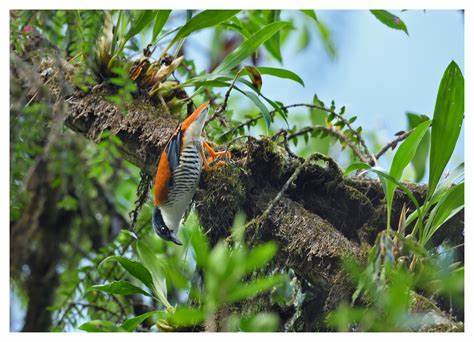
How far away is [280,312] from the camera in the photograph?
2746 millimetres

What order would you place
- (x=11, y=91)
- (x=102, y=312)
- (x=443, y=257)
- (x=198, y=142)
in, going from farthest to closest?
(x=102, y=312)
(x=11, y=91)
(x=198, y=142)
(x=443, y=257)

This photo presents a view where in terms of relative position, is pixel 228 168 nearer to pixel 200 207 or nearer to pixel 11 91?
pixel 200 207

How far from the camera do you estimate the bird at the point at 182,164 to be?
264 centimetres

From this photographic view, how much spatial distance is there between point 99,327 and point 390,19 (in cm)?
196

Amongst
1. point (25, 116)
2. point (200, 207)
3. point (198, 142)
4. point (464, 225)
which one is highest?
point (25, 116)

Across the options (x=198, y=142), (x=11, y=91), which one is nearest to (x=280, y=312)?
(x=198, y=142)

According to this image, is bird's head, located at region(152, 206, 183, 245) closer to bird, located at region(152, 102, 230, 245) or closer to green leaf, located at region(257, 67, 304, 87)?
bird, located at region(152, 102, 230, 245)

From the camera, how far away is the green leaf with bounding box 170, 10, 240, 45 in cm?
306

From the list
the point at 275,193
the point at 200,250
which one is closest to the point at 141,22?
the point at 275,193

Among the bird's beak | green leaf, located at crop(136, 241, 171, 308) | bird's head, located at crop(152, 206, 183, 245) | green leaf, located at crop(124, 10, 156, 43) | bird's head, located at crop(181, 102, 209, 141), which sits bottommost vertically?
green leaf, located at crop(136, 241, 171, 308)

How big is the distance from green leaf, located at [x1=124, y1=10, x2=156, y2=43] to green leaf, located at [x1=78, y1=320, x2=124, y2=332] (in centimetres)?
128

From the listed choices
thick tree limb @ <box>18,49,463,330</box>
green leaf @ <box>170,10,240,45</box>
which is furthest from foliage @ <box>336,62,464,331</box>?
green leaf @ <box>170,10,240,45</box>

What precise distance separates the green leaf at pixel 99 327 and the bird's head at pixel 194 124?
30.8 inches

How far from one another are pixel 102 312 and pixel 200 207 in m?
1.19
